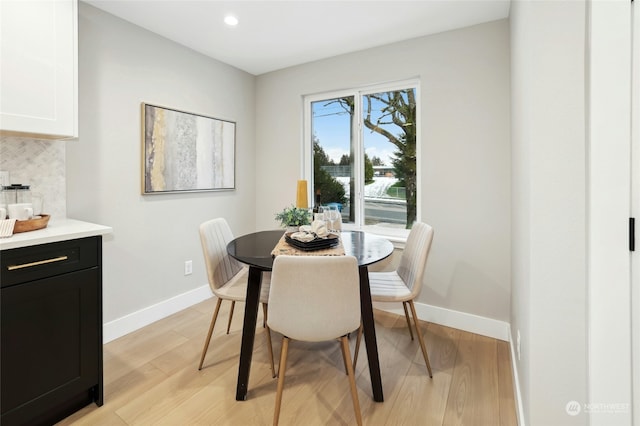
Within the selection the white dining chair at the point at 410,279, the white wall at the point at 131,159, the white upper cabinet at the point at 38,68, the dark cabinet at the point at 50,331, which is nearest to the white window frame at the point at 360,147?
the white dining chair at the point at 410,279

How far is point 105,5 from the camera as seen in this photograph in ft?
7.34

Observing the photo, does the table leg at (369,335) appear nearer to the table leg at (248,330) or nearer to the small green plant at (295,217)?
the table leg at (248,330)

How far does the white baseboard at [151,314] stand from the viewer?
2.42 meters

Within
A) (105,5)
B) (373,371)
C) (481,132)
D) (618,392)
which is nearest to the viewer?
(618,392)

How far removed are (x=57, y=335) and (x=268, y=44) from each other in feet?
8.59

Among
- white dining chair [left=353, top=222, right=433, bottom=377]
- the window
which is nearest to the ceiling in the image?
the window

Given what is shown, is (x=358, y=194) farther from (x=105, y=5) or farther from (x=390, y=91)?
(x=105, y=5)

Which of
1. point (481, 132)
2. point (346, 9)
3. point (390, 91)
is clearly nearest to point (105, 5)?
point (346, 9)

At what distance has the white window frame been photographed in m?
2.80

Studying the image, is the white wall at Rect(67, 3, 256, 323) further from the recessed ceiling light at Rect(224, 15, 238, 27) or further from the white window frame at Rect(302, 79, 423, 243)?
the white window frame at Rect(302, 79, 423, 243)

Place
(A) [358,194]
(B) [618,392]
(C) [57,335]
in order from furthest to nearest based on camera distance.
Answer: (A) [358,194], (C) [57,335], (B) [618,392]

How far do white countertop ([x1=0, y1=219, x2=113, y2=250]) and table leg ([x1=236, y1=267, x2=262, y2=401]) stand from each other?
0.86 m

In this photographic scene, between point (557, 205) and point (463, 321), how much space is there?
1.75m

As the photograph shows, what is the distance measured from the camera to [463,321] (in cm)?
259
